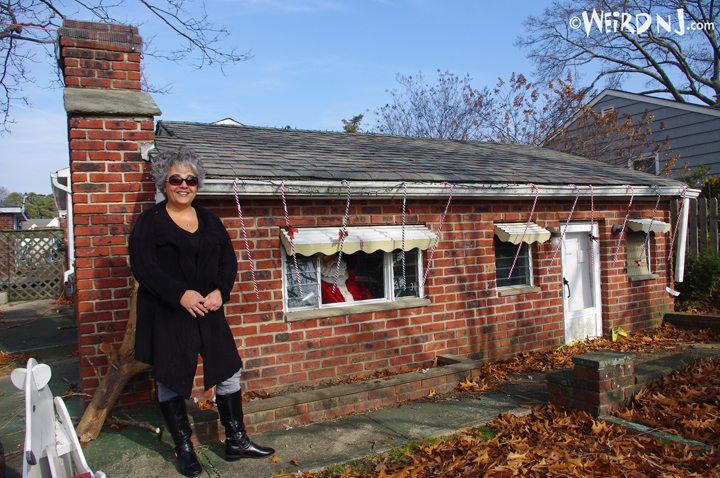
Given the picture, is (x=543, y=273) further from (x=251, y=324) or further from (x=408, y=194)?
(x=251, y=324)

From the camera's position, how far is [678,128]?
48.4 feet

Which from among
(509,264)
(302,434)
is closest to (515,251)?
(509,264)

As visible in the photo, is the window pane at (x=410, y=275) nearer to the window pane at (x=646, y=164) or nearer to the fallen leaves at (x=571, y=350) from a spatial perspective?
the fallen leaves at (x=571, y=350)

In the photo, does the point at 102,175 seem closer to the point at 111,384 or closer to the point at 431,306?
the point at 111,384

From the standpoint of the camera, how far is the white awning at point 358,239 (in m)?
5.33

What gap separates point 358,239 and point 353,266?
A: 0.56 metres

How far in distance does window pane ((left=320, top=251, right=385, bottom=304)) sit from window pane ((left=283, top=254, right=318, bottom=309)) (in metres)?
0.14

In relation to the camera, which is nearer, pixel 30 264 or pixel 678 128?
pixel 30 264

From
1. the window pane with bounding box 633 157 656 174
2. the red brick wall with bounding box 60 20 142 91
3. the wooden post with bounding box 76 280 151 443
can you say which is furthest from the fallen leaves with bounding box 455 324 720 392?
the window pane with bounding box 633 157 656 174

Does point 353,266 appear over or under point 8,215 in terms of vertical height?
under

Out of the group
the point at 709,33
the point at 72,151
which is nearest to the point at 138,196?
the point at 72,151

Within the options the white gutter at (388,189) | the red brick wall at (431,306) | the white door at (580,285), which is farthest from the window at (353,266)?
the white door at (580,285)

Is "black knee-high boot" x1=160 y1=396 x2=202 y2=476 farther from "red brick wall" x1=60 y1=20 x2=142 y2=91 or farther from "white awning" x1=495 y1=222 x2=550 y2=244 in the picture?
"white awning" x1=495 y1=222 x2=550 y2=244

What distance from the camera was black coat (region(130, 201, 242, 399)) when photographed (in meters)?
3.25
